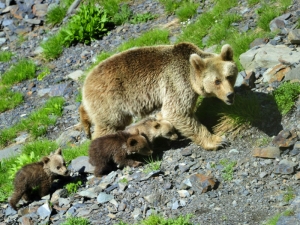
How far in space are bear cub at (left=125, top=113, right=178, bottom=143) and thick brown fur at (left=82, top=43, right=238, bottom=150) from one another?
0.24 m

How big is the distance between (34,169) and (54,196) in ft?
1.95

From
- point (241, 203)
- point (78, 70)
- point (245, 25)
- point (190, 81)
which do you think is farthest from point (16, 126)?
point (241, 203)

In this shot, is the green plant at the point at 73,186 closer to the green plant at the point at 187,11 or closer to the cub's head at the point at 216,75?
the cub's head at the point at 216,75

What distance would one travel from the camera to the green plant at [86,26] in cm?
1619

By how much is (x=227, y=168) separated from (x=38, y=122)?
228 inches

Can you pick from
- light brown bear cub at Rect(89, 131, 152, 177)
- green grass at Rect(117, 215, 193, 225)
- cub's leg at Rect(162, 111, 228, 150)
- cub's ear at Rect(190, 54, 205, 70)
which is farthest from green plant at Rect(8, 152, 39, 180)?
cub's ear at Rect(190, 54, 205, 70)

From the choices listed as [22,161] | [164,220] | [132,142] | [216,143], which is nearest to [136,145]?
[132,142]

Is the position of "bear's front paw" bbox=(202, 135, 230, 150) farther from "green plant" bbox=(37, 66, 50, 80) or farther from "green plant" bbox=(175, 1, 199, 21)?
"green plant" bbox=(37, 66, 50, 80)

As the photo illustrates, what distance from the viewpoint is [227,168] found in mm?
9430

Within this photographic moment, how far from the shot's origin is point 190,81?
421 inches

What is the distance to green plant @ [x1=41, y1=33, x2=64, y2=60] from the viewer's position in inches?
645

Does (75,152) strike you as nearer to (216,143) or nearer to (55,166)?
(55,166)

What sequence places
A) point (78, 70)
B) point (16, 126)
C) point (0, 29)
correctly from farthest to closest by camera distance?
1. point (0, 29)
2. point (78, 70)
3. point (16, 126)

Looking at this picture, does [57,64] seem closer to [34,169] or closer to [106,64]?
[106,64]
